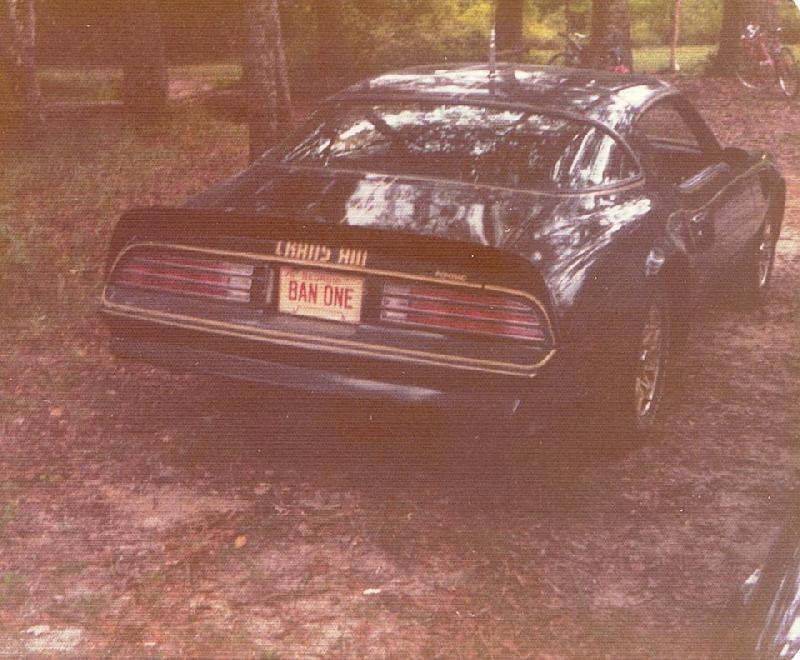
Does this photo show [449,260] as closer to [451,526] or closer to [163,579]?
[451,526]

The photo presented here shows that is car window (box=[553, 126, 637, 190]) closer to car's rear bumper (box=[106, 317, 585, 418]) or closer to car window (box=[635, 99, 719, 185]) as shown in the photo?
car window (box=[635, 99, 719, 185])

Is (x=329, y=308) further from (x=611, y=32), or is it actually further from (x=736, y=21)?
(x=736, y=21)

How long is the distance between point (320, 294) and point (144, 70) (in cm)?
953

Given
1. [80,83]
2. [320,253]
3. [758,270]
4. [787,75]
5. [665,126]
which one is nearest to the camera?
[320,253]

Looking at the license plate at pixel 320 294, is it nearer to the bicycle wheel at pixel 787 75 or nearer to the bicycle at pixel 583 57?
the bicycle at pixel 583 57

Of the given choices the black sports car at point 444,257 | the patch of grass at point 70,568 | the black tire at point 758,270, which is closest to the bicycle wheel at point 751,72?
the black tire at point 758,270

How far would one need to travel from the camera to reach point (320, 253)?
3814 mm

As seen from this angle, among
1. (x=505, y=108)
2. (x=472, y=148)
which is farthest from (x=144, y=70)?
(x=472, y=148)

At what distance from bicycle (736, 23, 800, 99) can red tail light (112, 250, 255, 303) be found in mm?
12309

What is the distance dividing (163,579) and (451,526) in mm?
992

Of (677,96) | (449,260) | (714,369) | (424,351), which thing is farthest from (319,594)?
(677,96)

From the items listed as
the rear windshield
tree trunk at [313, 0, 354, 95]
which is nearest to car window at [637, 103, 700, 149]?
the rear windshield

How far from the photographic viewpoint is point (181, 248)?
405cm

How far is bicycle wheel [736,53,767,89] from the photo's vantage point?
1511 centimetres
